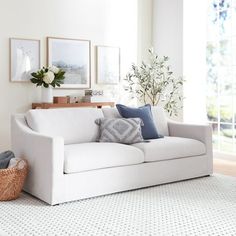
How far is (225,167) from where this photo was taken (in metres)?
5.14

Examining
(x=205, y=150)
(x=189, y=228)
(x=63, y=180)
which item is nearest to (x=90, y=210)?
(x=63, y=180)

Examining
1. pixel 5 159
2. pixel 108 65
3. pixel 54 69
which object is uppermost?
pixel 108 65

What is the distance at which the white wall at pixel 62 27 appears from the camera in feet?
17.8

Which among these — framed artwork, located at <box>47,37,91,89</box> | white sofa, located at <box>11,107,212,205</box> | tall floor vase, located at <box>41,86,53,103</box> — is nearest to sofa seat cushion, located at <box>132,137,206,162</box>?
white sofa, located at <box>11,107,212,205</box>

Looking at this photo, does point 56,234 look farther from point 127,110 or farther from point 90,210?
point 127,110

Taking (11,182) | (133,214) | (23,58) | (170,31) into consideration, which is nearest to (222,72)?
(170,31)

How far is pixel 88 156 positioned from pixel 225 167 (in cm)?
240

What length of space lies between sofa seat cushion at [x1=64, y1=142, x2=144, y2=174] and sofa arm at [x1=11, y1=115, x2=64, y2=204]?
0.12 m

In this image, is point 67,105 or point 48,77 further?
point 67,105

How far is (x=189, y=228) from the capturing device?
2754 millimetres

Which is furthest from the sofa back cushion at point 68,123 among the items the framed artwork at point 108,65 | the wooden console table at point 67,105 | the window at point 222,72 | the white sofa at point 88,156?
the window at point 222,72

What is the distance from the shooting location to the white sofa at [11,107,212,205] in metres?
3.32

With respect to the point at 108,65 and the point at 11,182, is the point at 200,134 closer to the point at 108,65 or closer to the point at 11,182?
the point at 11,182

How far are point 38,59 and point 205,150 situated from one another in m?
2.77
